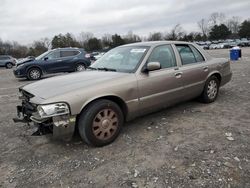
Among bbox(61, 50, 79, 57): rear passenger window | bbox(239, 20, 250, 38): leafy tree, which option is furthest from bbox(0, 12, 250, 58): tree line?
bbox(61, 50, 79, 57): rear passenger window

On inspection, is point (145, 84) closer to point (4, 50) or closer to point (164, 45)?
point (164, 45)

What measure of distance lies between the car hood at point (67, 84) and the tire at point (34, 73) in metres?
9.44

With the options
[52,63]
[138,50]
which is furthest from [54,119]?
[52,63]

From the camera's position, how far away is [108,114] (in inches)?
149

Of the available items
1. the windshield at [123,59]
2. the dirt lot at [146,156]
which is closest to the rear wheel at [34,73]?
the dirt lot at [146,156]

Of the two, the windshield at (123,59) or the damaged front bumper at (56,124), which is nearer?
the damaged front bumper at (56,124)

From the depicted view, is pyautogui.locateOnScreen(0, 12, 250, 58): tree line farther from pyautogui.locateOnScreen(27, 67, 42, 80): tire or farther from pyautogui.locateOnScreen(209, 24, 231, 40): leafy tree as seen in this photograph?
pyautogui.locateOnScreen(27, 67, 42, 80): tire

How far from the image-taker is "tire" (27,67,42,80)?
1294 cm

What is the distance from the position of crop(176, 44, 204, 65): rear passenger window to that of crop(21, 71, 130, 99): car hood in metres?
1.58

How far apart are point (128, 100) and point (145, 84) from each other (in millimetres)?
433

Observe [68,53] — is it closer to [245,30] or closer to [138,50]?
[138,50]

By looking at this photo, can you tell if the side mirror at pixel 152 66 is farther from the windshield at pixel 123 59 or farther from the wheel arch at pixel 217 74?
the wheel arch at pixel 217 74

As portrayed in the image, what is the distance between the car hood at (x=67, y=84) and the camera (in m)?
3.57

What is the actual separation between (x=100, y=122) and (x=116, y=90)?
1.80ft
